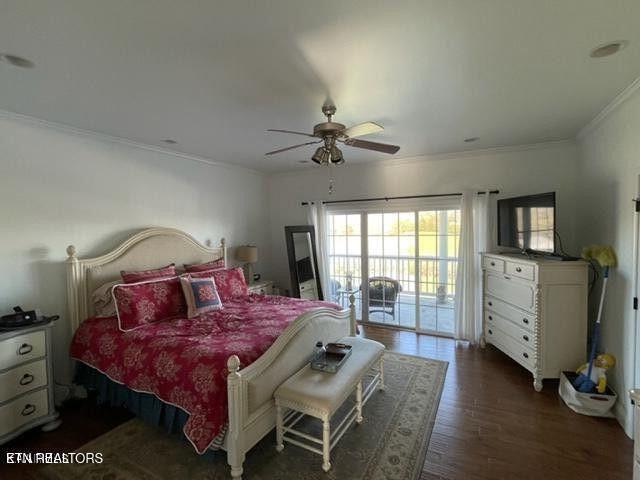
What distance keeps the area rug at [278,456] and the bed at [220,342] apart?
0.21 meters

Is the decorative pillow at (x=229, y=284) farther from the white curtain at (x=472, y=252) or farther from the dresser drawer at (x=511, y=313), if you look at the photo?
the dresser drawer at (x=511, y=313)

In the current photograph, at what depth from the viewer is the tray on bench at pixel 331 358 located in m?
2.31

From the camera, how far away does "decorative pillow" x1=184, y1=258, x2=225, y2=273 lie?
12.0ft

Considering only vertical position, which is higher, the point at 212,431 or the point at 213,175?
the point at 213,175

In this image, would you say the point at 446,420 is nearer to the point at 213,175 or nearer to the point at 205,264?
the point at 205,264

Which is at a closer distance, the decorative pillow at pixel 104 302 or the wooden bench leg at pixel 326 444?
the wooden bench leg at pixel 326 444

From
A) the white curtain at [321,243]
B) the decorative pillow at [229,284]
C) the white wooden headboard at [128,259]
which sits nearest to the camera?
the white wooden headboard at [128,259]

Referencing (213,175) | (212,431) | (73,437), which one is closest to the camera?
(212,431)

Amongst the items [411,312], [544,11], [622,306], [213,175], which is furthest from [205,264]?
[622,306]

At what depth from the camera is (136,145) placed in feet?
11.1

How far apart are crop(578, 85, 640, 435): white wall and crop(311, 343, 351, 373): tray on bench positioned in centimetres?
213

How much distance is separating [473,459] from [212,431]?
1740mm

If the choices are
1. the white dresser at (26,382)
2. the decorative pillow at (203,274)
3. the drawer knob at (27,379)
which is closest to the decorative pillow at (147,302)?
the decorative pillow at (203,274)

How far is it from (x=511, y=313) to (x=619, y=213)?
1.34 meters
